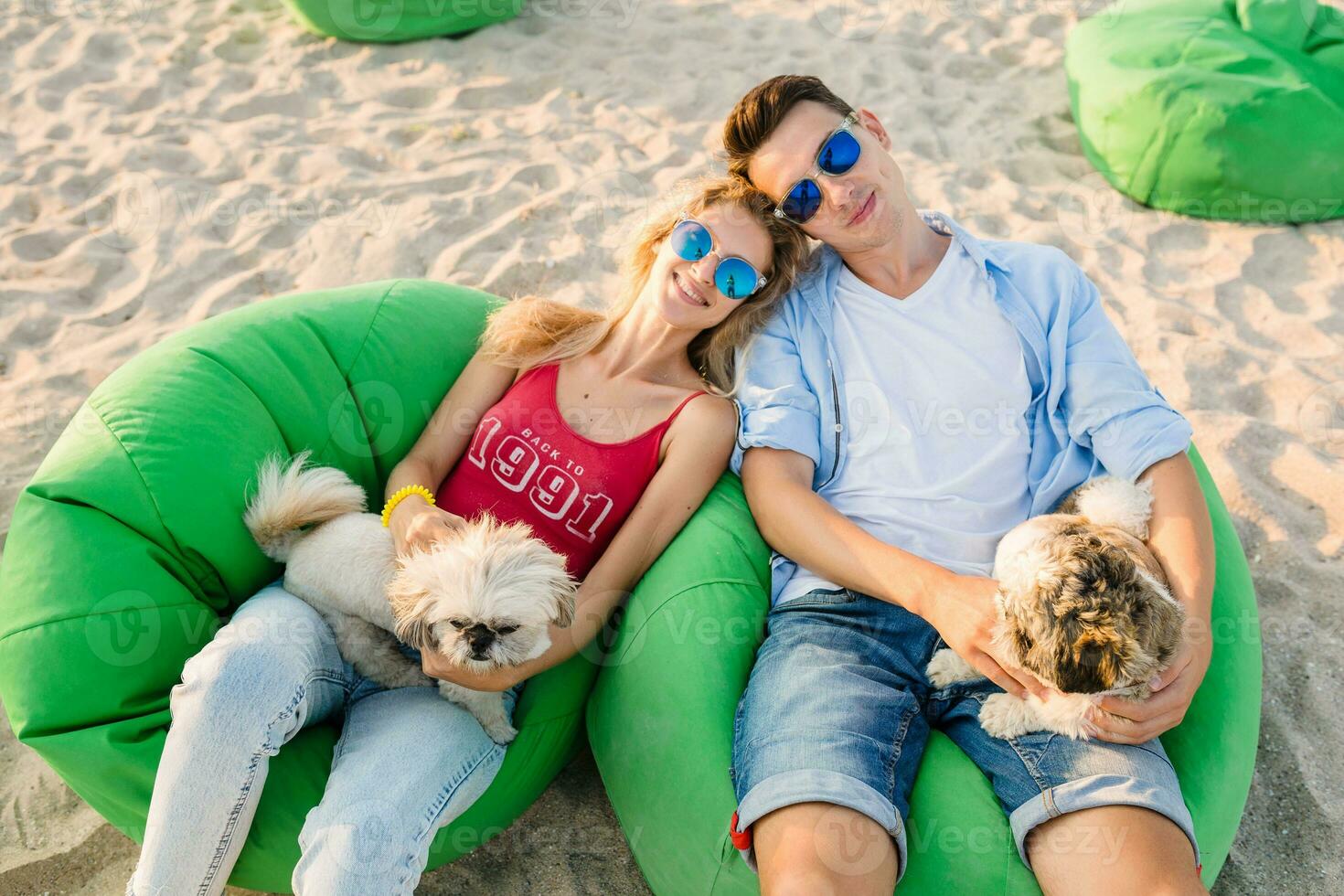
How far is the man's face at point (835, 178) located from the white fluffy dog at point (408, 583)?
1.32 m

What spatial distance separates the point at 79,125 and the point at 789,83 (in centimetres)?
483

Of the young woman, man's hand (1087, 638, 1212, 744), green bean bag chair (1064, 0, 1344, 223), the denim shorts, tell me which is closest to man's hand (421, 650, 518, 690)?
the young woman

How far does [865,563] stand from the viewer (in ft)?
8.33

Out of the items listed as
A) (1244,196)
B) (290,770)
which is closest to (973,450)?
(290,770)

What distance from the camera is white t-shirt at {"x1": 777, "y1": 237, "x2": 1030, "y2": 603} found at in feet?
8.89

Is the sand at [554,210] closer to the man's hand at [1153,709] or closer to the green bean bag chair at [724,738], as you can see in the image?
the green bean bag chair at [724,738]

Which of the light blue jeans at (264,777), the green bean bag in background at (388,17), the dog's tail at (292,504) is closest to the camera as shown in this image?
the light blue jeans at (264,777)

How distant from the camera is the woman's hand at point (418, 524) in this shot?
2.41 meters

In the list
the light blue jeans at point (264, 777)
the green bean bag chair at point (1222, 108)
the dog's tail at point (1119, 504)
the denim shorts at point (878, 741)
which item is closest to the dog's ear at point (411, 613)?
the light blue jeans at point (264, 777)

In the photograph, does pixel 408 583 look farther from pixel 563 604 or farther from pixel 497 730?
pixel 497 730

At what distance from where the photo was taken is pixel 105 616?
2.38 metres

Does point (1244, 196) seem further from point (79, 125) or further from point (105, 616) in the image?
point (79, 125)

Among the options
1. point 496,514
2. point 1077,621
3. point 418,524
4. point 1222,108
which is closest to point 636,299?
point 496,514

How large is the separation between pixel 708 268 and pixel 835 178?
46 centimetres
